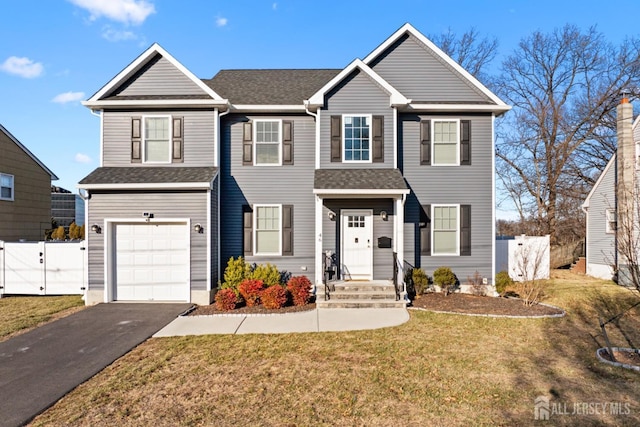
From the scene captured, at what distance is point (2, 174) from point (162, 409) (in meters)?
15.8

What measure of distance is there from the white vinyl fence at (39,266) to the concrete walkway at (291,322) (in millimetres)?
5324

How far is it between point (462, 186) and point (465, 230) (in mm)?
1433

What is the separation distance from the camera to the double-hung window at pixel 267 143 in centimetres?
1146

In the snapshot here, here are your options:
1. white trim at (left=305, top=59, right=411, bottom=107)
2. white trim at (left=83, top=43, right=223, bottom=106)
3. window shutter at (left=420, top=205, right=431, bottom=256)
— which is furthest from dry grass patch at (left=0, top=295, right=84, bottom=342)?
window shutter at (left=420, top=205, right=431, bottom=256)

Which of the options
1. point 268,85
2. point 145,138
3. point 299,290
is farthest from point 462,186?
point 145,138

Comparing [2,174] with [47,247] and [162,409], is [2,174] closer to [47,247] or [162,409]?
[47,247]

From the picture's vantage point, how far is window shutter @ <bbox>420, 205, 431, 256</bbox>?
1143cm

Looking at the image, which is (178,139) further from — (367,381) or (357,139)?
(367,381)

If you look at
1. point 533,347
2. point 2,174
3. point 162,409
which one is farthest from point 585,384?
point 2,174

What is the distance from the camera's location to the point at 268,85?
41.9 ft

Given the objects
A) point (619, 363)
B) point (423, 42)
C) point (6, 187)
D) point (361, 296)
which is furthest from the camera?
point (6, 187)

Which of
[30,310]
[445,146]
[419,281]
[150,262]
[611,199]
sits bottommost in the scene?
[30,310]

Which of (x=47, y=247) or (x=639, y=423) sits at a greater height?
(x=47, y=247)

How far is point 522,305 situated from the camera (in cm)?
969
